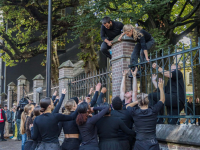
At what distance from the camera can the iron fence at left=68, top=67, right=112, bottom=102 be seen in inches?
340

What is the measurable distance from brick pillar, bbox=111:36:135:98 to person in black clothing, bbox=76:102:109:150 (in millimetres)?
2308

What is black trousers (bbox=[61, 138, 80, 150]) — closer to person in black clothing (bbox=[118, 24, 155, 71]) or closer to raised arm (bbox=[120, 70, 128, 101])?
raised arm (bbox=[120, 70, 128, 101])

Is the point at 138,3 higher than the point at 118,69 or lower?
higher

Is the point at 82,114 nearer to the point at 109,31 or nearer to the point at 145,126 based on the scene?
the point at 145,126

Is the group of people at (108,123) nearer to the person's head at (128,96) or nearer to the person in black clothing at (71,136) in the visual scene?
the person in black clothing at (71,136)

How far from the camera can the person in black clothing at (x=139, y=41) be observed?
6.92 m

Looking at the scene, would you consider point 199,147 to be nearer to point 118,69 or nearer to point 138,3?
point 118,69

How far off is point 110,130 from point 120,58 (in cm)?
271

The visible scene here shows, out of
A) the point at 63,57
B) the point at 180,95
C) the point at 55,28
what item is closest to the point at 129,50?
the point at 180,95

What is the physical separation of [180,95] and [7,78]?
24993 mm

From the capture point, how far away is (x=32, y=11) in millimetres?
17250

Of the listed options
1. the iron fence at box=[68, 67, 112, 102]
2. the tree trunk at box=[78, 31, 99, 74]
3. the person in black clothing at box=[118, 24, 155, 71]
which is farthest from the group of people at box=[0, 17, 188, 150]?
the tree trunk at box=[78, 31, 99, 74]

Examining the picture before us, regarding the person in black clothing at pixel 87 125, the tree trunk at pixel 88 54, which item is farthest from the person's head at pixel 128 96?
the tree trunk at pixel 88 54

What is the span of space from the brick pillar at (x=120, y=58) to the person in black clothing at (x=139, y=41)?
0.62ft
